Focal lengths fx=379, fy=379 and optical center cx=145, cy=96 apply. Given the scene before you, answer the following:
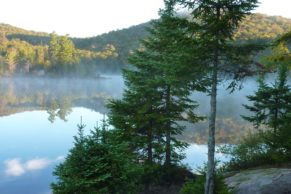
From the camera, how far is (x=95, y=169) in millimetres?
12648

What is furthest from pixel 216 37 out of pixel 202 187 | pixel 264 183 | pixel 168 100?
pixel 168 100

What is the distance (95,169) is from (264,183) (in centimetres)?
821

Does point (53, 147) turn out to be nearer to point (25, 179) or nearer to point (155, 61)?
point (25, 179)

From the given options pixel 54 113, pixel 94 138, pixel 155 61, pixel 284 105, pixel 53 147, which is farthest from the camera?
pixel 54 113

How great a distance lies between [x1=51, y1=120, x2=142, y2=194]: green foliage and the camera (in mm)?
12406

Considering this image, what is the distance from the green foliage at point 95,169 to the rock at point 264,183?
5637 millimetres

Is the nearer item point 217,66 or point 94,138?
point 94,138

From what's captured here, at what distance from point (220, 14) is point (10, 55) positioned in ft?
474

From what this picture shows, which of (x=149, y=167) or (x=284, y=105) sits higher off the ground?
(x=284, y=105)

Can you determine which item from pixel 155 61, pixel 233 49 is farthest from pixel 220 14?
pixel 155 61

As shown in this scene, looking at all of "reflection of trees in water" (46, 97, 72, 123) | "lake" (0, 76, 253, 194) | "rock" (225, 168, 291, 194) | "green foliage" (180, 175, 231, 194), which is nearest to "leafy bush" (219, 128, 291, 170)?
"rock" (225, 168, 291, 194)

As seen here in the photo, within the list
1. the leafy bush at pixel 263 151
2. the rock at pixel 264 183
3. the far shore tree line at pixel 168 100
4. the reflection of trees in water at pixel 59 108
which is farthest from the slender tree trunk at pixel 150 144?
the reflection of trees in water at pixel 59 108

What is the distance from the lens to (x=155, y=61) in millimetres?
20062

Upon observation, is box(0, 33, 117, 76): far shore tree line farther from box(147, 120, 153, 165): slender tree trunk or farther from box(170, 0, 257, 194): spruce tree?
box(170, 0, 257, 194): spruce tree
